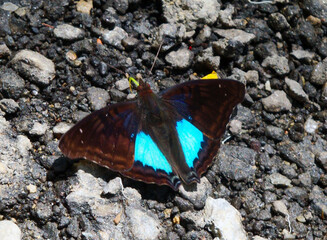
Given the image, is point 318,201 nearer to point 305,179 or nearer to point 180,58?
point 305,179

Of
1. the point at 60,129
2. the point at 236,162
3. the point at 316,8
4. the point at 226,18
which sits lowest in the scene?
the point at 236,162

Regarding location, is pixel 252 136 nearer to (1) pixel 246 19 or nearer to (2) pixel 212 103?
(2) pixel 212 103

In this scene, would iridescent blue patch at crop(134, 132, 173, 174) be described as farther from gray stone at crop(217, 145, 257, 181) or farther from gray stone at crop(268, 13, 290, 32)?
gray stone at crop(268, 13, 290, 32)

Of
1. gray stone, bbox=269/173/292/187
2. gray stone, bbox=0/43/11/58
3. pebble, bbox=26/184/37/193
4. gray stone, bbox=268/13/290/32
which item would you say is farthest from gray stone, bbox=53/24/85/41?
gray stone, bbox=269/173/292/187

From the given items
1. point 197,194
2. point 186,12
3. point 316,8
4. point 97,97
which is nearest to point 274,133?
point 197,194

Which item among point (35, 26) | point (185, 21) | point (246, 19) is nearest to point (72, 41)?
point (35, 26)

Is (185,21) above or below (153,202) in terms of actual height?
above
